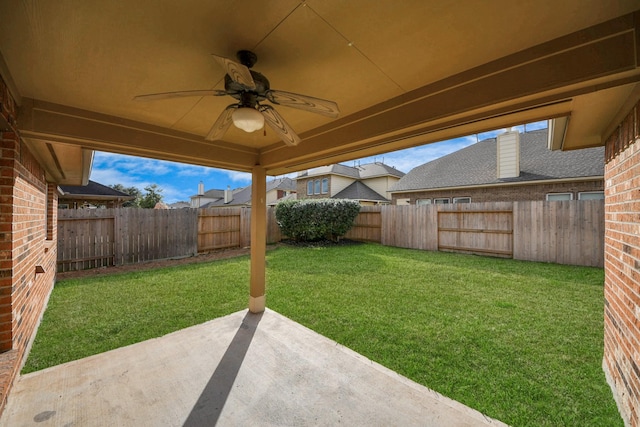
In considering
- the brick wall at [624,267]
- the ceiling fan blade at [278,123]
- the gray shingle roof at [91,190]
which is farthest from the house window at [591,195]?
the gray shingle roof at [91,190]

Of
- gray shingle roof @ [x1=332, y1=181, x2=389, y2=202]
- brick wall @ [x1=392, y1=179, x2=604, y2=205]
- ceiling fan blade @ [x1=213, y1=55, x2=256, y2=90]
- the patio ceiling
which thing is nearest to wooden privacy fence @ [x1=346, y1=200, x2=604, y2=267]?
brick wall @ [x1=392, y1=179, x2=604, y2=205]

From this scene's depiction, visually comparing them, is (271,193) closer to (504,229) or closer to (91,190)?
(91,190)

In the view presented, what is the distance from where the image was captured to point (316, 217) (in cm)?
1033

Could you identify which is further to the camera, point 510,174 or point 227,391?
point 510,174

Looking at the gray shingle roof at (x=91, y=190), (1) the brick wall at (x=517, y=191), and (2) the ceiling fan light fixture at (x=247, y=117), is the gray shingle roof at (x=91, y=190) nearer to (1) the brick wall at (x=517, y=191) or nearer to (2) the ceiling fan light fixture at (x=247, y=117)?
(2) the ceiling fan light fixture at (x=247, y=117)

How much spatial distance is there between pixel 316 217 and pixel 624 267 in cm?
873

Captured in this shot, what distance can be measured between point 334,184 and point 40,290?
1540 centimetres

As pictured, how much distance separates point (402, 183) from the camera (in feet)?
46.5

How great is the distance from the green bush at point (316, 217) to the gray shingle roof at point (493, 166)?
4.49m

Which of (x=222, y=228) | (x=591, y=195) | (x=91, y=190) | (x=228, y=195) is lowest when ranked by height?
(x=222, y=228)

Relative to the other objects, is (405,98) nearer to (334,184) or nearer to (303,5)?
(303,5)

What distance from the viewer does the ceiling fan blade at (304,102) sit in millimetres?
1666

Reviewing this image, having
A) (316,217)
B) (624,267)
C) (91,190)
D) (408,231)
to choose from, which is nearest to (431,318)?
(624,267)

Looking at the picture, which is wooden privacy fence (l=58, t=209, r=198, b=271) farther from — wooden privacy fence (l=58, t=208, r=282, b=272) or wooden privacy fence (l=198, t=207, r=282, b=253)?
wooden privacy fence (l=198, t=207, r=282, b=253)
